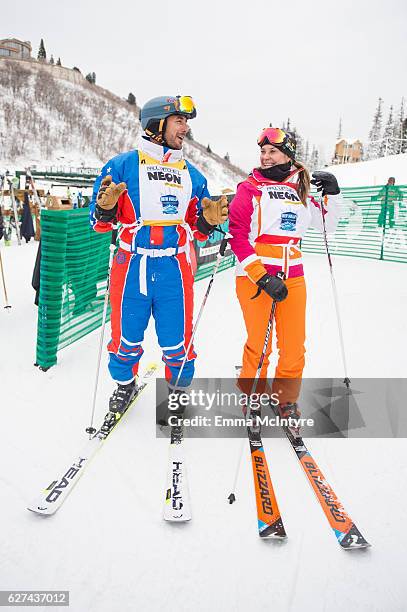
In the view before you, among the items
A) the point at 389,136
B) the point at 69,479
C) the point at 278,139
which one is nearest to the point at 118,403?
the point at 69,479

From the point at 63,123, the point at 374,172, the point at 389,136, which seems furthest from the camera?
the point at 389,136

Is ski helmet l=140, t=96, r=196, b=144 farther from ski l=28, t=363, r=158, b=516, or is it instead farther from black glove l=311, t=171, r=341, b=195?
ski l=28, t=363, r=158, b=516

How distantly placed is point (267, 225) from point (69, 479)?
212cm

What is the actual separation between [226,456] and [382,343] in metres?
2.97

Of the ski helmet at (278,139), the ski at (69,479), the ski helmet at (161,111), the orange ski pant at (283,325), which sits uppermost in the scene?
the ski helmet at (161,111)

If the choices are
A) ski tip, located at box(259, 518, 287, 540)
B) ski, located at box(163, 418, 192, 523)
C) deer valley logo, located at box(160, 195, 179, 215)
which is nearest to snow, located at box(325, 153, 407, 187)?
deer valley logo, located at box(160, 195, 179, 215)

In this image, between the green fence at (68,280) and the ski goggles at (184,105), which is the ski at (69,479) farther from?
the ski goggles at (184,105)

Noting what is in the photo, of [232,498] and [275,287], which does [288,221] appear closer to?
[275,287]

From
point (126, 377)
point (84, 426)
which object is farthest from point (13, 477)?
point (126, 377)

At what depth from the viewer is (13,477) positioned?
2457mm

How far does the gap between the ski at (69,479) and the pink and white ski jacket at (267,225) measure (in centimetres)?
158

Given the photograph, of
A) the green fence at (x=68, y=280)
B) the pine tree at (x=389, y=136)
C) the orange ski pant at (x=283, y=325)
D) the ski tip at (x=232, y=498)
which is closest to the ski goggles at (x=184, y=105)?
the orange ski pant at (x=283, y=325)
